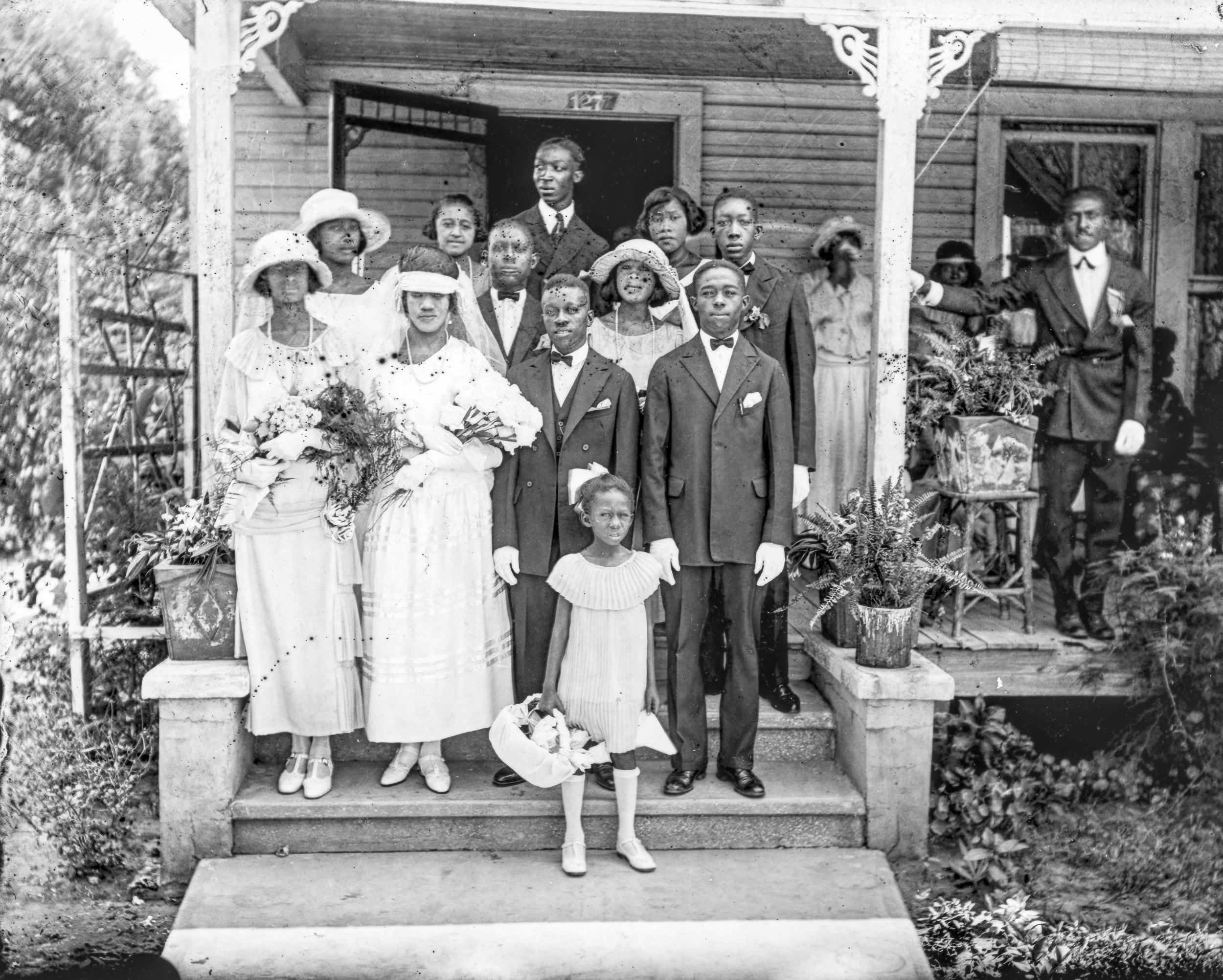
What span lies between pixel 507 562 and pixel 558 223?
1.85 meters

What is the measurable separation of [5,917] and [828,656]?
11.0 ft

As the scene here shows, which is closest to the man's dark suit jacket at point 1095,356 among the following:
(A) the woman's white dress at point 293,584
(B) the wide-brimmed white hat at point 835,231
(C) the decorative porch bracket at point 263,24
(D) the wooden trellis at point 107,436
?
(B) the wide-brimmed white hat at point 835,231

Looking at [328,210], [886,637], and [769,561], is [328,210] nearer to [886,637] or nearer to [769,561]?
[769,561]

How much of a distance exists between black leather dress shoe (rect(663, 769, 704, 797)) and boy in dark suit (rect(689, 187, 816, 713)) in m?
0.61

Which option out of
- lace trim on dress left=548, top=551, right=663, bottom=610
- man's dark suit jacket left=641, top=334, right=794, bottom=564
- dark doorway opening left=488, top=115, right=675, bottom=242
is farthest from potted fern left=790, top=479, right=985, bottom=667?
dark doorway opening left=488, top=115, right=675, bottom=242

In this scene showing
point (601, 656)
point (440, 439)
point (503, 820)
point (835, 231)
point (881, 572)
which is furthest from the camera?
point (835, 231)

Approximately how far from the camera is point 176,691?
4.36 meters

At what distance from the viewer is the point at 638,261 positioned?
455 cm

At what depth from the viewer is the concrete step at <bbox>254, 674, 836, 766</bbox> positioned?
4.80 metres

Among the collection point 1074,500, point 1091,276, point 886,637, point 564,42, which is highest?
point 564,42

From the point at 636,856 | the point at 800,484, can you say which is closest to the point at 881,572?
the point at 800,484

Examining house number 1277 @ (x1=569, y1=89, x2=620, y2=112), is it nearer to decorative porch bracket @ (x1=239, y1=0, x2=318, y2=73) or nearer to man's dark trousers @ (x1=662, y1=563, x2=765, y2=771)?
decorative porch bracket @ (x1=239, y1=0, x2=318, y2=73)

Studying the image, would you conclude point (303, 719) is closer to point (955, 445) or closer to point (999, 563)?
point (955, 445)

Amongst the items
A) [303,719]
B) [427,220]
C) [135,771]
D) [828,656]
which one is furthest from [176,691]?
[427,220]
